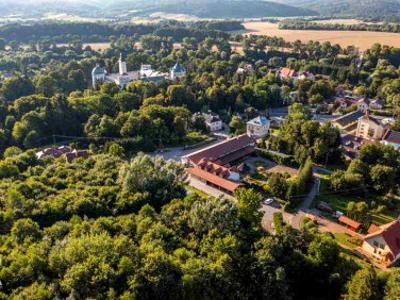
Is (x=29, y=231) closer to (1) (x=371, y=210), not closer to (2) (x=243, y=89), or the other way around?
(1) (x=371, y=210)

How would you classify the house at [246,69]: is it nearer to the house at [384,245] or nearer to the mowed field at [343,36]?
the mowed field at [343,36]

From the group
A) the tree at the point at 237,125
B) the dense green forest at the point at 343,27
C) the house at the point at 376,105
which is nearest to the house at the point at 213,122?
the tree at the point at 237,125

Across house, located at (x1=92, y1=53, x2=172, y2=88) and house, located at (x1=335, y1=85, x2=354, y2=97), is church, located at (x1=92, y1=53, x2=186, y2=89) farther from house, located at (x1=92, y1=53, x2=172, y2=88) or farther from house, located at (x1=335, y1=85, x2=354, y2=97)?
house, located at (x1=335, y1=85, x2=354, y2=97)

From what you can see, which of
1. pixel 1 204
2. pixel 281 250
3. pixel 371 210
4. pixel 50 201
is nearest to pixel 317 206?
pixel 371 210

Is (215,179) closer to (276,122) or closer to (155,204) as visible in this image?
(155,204)

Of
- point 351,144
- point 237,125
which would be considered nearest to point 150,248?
point 237,125

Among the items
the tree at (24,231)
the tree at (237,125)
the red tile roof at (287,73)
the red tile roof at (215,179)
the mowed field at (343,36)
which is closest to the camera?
the tree at (24,231)

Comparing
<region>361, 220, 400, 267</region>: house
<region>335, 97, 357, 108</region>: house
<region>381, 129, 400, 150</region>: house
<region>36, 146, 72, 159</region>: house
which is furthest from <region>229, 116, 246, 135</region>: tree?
<region>361, 220, 400, 267</region>: house
